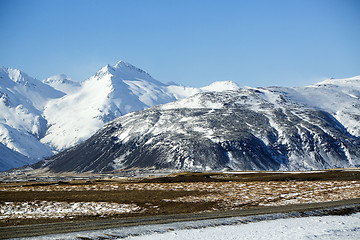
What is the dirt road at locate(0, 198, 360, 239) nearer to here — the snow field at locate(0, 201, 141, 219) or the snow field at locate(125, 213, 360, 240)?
the snow field at locate(125, 213, 360, 240)

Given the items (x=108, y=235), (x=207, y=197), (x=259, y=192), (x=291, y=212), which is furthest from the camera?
(x=259, y=192)

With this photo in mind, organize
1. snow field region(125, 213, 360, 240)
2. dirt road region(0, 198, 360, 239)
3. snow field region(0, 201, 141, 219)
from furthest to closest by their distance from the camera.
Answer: snow field region(0, 201, 141, 219), dirt road region(0, 198, 360, 239), snow field region(125, 213, 360, 240)

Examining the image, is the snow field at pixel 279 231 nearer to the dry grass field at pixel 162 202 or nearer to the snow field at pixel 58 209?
A: the dry grass field at pixel 162 202

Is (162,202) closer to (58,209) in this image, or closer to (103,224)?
(58,209)

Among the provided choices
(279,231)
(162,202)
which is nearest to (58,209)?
(162,202)

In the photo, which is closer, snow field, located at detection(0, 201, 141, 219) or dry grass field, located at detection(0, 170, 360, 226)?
dry grass field, located at detection(0, 170, 360, 226)

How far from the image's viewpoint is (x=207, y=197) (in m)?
50.5

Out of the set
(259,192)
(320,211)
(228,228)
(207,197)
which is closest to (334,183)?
(259,192)

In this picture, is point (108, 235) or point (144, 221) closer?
point (108, 235)

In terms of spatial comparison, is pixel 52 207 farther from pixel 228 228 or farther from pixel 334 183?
pixel 334 183

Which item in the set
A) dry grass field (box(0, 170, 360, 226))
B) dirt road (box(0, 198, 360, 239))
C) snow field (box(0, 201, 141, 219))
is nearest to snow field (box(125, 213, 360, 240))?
dirt road (box(0, 198, 360, 239))

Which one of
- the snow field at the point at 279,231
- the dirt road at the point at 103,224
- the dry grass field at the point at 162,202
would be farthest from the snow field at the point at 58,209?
the snow field at the point at 279,231

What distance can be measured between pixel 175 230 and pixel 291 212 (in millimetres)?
12477

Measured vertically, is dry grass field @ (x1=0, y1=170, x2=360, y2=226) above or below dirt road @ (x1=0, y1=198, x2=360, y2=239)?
below
